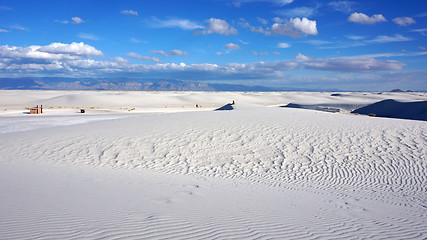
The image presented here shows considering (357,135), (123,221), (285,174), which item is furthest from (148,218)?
(357,135)

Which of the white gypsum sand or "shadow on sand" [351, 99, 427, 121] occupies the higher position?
"shadow on sand" [351, 99, 427, 121]

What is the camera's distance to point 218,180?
8688 mm

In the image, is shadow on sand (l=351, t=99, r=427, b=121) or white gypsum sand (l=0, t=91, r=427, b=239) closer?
white gypsum sand (l=0, t=91, r=427, b=239)

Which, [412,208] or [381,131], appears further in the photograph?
[381,131]

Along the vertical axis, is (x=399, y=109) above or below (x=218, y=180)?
above

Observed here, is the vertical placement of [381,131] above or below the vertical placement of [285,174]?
above

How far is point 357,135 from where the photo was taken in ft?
44.3

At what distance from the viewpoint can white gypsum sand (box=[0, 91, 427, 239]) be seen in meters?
4.99

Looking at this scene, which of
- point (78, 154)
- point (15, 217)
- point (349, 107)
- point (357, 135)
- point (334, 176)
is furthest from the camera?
point (349, 107)

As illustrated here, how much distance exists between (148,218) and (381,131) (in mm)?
13266

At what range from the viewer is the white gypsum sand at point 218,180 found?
16.4ft

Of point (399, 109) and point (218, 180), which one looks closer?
point (218, 180)

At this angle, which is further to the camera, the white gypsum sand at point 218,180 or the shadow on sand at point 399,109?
the shadow on sand at point 399,109

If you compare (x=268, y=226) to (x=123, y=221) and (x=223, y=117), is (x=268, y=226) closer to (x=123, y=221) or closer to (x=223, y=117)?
(x=123, y=221)
